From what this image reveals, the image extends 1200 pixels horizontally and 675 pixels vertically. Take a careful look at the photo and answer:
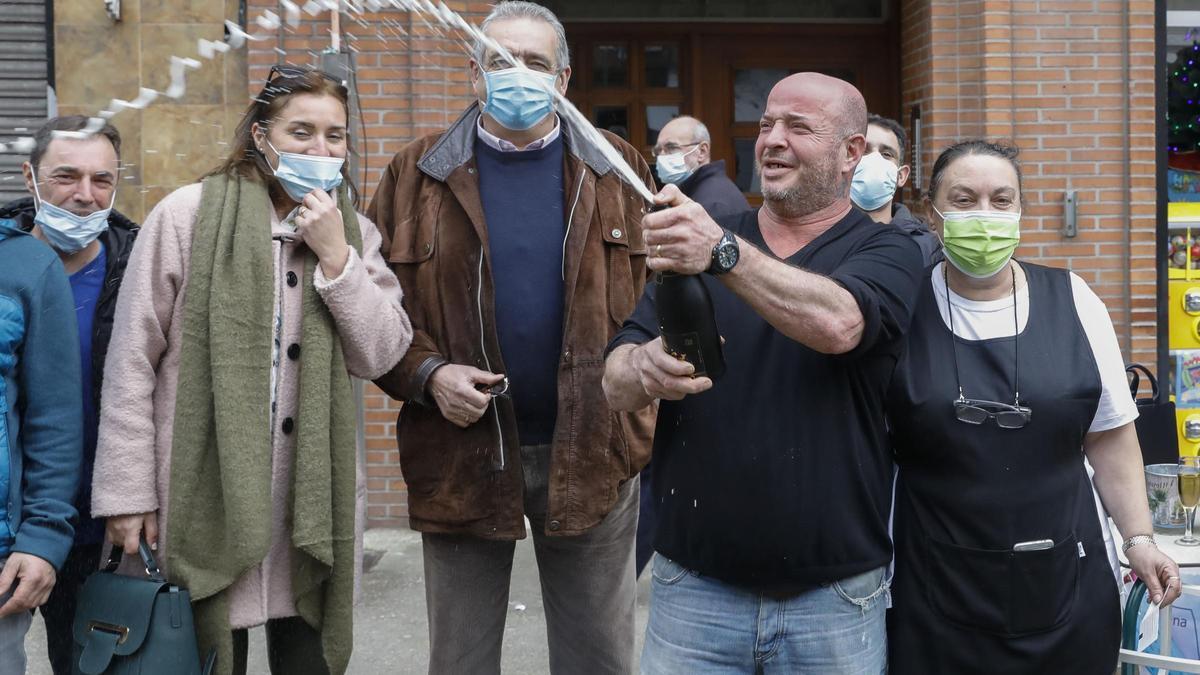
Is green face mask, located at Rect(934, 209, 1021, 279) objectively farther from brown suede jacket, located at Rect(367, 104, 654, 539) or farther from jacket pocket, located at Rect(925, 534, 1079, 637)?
brown suede jacket, located at Rect(367, 104, 654, 539)

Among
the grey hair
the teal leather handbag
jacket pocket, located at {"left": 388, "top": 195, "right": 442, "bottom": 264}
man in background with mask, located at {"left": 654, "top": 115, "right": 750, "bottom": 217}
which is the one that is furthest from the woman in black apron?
man in background with mask, located at {"left": 654, "top": 115, "right": 750, "bottom": 217}

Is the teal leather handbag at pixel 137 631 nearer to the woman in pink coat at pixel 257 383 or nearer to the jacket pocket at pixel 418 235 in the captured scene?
the woman in pink coat at pixel 257 383

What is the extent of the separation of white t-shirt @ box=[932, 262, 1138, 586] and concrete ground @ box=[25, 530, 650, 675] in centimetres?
223

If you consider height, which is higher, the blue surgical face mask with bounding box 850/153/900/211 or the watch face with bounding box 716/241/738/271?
the blue surgical face mask with bounding box 850/153/900/211

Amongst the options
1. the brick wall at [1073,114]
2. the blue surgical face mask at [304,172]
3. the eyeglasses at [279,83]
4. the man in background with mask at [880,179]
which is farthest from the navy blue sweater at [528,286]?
the brick wall at [1073,114]

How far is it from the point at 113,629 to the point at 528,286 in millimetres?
1328

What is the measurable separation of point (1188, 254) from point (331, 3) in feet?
15.4

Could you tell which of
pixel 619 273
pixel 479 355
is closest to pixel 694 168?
pixel 619 273

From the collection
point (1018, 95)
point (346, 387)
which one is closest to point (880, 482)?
point (346, 387)

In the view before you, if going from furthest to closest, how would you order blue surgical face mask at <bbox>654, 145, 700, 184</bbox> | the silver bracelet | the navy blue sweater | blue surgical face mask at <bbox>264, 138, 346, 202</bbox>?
blue surgical face mask at <bbox>654, 145, 700, 184</bbox>
the navy blue sweater
blue surgical face mask at <bbox>264, 138, 346, 202</bbox>
the silver bracelet

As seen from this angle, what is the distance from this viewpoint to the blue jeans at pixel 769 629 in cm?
259

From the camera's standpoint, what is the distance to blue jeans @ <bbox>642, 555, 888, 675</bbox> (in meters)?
2.59

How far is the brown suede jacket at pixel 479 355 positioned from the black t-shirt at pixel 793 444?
67cm

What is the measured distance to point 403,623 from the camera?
17.7 ft
